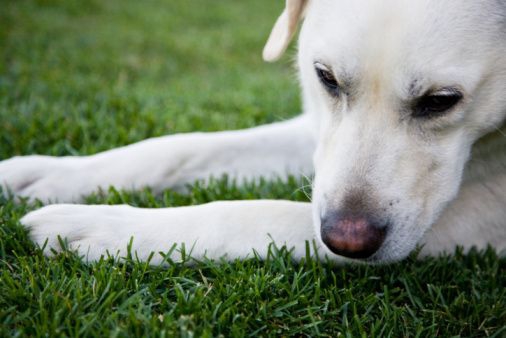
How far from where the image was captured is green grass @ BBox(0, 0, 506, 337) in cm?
190

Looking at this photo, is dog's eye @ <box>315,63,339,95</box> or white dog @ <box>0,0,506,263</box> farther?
dog's eye @ <box>315,63,339,95</box>

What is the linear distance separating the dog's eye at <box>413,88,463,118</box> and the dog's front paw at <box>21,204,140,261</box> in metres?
A: 1.15

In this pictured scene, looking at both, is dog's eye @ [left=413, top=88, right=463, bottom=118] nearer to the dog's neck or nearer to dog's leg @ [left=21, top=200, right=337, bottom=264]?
the dog's neck

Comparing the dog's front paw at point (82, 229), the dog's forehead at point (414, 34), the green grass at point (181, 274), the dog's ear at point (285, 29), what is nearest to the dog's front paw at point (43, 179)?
the green grass at point (181, 274)

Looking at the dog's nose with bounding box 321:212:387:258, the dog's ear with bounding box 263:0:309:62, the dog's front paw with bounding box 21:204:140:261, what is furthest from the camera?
the dog's ear with bounding box 263:0:309:62

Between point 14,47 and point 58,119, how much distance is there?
8.29 feet

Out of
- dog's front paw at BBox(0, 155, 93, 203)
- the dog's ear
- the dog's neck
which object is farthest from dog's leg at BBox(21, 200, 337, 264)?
the dog's ear

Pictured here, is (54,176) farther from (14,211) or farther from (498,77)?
(498,77)

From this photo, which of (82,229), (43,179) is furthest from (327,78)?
(43,179)

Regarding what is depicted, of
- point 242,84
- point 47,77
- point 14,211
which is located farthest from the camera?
point 242,84

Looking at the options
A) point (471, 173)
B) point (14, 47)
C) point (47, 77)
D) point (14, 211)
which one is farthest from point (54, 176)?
point (14, 47)

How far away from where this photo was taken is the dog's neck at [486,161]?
2535 mm

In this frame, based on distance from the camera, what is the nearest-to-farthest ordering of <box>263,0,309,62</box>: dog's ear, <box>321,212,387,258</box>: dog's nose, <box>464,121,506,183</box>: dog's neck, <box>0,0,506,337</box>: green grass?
<box>0,0,506,337</box>: green grass
<box>321,212,387,258</box>: dog's nose
<box>464,121,506,183</box>: dog's neck
<box>263,0,309,62</box>: dog's ear

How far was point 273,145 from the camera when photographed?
3340mm
